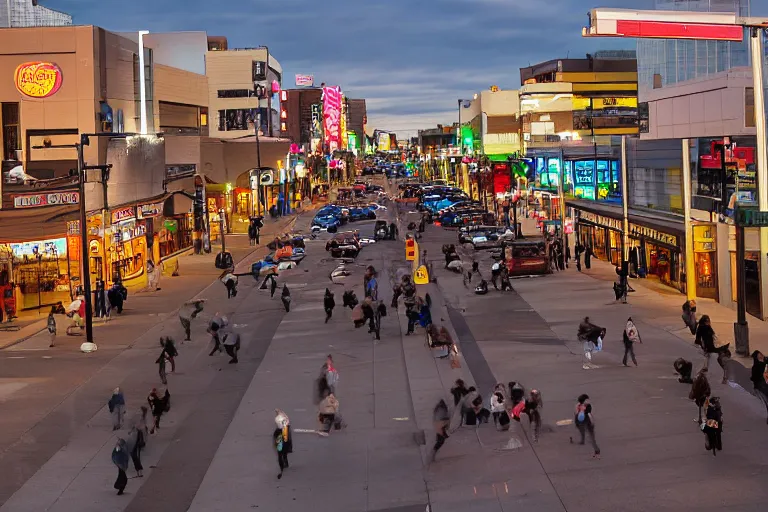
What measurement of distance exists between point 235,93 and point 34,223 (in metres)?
75.9

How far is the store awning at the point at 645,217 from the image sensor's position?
44.4 meters

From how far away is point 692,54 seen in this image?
4541 cm

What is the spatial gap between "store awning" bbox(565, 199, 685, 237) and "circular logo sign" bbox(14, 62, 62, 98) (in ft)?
88.2

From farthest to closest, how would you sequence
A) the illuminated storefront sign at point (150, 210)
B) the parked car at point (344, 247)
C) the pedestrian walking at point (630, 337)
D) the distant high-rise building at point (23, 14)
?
the parked car at point (344, 247) < the distant high-rise building at point (23, 14) < the illuminated storefront sign at point (150, 210) < the pedestrian walking at point (630, 337)

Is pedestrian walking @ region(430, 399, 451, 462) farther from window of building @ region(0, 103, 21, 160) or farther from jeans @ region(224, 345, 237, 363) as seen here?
window of building @ region(0, 103, 21, 160)

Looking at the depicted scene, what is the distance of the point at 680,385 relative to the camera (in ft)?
83.5

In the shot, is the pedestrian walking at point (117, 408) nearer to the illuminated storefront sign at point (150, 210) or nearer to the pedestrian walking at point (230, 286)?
the pedestrian walking at point (230, 286)

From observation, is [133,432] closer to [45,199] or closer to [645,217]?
[45,199]

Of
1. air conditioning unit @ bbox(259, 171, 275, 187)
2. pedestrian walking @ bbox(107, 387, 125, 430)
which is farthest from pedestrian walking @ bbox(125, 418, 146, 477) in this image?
air conditioning unit @ bbox(259, 171, 275, 187)

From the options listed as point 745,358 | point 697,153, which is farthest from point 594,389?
point 697,153

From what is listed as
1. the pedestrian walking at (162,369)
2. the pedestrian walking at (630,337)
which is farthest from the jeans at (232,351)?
the pedestrian walking at (630,337)

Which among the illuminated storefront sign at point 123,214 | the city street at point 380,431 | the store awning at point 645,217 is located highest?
the illuminated storefront sign at point 123,214

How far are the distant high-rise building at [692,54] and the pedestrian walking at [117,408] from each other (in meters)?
28.9

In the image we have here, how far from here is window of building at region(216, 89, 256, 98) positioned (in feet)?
380
